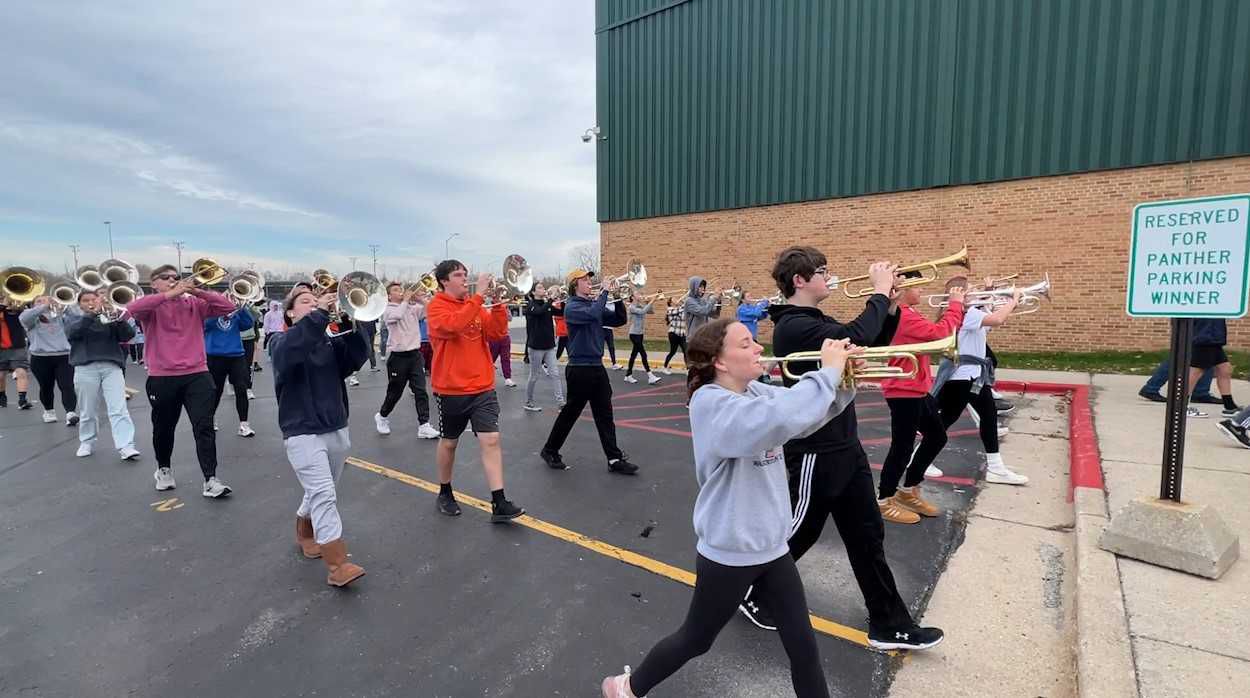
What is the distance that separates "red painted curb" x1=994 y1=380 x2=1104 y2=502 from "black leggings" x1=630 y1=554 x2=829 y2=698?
3551 millimetres

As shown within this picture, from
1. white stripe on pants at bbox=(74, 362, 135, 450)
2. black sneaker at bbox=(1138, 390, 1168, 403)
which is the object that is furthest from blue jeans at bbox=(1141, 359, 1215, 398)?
white stripe on pants at bbox=(74, 362, 135, 450)

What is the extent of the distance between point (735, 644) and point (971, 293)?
397cm

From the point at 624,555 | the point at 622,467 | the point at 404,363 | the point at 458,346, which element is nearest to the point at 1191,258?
the point at 624,555

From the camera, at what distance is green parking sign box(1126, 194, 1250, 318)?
10.4ft

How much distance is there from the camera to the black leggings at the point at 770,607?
218 cm

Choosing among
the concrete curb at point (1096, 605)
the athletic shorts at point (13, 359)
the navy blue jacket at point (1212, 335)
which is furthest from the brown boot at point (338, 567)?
the athletic shorts at point (13, 359)

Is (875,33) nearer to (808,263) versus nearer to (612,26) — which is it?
(612,26)

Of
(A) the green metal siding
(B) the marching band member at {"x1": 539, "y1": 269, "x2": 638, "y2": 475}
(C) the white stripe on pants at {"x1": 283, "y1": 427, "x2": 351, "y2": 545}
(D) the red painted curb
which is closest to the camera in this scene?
(C) the white stripe on pants at {"x1": 283, "y1": 427, "x2": 351, "y2": 545}

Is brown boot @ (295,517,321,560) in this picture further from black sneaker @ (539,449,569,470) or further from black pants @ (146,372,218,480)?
black sneaker @ (539,449,569,470)

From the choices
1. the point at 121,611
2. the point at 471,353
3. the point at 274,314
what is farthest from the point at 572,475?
the point at 274,314

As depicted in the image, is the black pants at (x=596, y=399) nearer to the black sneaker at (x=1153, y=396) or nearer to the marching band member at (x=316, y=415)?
the marching band member at (x=316, y=415)

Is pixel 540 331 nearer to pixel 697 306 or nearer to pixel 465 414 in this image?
pixel 697 306

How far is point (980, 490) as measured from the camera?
4.92 metres

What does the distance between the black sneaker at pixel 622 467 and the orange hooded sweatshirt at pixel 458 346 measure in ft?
5.11
